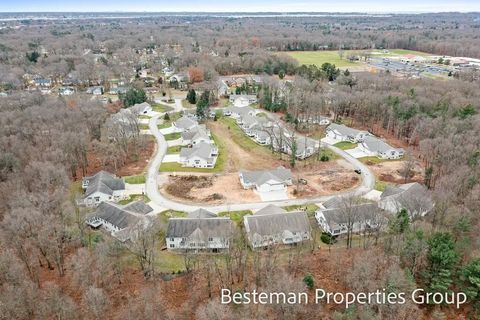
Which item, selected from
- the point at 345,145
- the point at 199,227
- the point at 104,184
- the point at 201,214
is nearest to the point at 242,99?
the point at 345,145

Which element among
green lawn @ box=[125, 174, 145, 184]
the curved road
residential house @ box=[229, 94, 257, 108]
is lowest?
the curved road

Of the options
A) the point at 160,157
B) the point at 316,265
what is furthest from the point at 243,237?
the point at 160,157

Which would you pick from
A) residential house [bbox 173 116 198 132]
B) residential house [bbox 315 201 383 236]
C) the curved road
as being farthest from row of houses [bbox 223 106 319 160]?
residential house [bbox 315 201 383 236]

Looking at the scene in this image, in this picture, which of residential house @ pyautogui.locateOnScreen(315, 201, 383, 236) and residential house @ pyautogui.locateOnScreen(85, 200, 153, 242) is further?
residential house @ pyautogui.locateOnScreen(85, 200, 153, 242)

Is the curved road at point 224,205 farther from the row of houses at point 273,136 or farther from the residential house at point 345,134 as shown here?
the row of houses at point 273,136

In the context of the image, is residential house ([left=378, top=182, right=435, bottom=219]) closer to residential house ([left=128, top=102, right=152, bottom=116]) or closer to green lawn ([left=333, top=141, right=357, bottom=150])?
green lawn ([left=333, top=141, right=357, bottom=150])

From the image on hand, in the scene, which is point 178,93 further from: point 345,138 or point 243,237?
point 243,237
